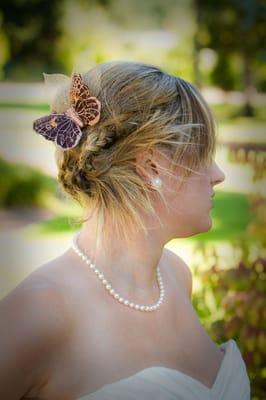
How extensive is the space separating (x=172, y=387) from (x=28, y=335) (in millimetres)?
324

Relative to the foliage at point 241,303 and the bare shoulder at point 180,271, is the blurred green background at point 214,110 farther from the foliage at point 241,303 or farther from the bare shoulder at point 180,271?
the bare shoulder at point 180,271

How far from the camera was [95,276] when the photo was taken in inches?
63.5

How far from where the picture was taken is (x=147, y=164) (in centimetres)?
161


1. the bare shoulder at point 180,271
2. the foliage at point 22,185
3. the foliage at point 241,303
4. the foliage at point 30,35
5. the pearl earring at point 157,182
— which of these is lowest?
the foliage at point 241,303

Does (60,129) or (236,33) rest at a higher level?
(60,129)

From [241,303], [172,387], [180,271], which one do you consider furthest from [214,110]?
[172,387]

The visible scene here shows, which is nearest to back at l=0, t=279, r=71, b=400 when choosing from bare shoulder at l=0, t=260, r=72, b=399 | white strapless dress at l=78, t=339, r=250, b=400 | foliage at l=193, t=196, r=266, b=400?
bare shoulder at l=0, t=260, r=72, b=399

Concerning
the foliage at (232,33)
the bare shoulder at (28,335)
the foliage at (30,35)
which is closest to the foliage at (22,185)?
the foliage at (30,35)

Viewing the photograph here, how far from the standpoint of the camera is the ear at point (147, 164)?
5.24 feet

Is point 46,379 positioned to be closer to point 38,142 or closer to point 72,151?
point 72,151

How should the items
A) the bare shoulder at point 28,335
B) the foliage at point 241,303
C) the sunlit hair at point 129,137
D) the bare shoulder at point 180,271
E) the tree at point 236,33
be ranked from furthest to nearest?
the tree at point 236,33 < the foliage at point 241,303 < the bare shoulder at point 180,271 < the sunlit hair at point 129,137 < the bare shoulder at point 28,335

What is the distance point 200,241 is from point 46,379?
2003mm

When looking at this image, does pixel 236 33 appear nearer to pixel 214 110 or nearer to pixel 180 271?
pixel 214 110

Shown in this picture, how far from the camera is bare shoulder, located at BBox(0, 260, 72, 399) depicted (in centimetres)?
140
